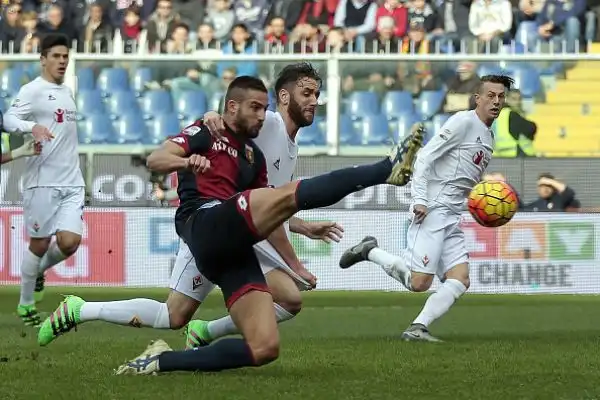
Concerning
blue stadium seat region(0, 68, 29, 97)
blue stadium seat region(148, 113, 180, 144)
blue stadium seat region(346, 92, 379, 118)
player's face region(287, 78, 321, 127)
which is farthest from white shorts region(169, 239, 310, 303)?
blue stadium seat region(0, 68, 29, 97)

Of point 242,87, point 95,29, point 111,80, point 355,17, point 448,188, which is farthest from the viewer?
point 95,29

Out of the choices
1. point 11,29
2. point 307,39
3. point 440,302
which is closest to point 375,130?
point 307,39

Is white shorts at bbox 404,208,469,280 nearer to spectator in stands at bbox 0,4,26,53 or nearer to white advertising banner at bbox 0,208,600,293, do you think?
white advertising banner at bbox 0,208,600,293

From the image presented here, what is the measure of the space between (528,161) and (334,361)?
10.0 metres

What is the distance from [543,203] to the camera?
18.3 m

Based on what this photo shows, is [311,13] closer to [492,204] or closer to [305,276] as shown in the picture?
[492,204]

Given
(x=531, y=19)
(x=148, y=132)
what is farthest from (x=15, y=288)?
(x=531, y=19)

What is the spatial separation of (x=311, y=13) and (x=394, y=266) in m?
11.9

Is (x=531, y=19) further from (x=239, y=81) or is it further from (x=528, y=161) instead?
(x=239, y=81)

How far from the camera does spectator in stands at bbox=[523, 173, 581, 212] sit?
18.3m

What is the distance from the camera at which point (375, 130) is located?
2041 centimetres

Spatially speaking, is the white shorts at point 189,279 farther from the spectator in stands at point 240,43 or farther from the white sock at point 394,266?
the spectator in stands at point 240,43

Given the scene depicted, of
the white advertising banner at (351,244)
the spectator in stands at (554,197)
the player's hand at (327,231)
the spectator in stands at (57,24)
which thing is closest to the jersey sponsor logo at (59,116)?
the player's hand at (327,231)

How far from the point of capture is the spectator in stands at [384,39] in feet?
69.0
